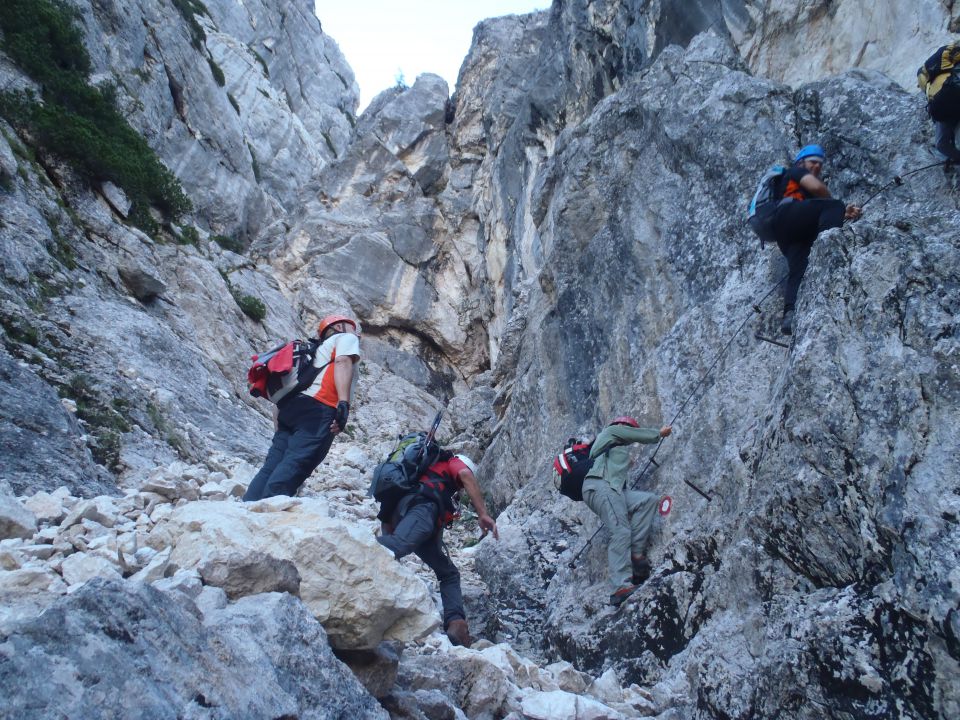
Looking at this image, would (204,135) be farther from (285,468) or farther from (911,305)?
(911,305)

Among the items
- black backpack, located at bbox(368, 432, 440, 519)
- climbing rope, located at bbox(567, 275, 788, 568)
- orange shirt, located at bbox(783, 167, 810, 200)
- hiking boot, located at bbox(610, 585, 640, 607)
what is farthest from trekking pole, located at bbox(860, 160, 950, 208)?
black backpack, located at bbox(368, 432, 440, 519)

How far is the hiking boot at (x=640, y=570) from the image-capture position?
6.81 meters

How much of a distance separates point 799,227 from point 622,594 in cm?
384

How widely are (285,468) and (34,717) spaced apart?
360cm

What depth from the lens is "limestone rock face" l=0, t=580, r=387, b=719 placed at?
2.27m

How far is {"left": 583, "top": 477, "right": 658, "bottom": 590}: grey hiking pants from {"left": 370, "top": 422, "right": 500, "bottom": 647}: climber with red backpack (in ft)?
4.39

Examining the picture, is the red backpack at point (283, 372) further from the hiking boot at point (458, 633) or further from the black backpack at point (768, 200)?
the black backpack at point (768, 200)

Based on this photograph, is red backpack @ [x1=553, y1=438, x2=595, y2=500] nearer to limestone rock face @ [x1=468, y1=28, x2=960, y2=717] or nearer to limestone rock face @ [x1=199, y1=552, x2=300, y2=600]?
limestone rock face @ [x1=468, y1=28, x2=960, y2=717]

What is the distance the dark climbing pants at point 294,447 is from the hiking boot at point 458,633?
168cm

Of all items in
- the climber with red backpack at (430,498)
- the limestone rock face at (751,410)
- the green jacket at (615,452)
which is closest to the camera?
the limestone rock face at (751,410)

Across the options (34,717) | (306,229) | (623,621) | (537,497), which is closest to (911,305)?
(623,621)

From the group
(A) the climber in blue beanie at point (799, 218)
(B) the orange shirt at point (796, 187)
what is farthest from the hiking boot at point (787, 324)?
(B) the orange shirt at point (796, 187)

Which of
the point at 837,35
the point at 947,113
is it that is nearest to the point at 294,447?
the point at 947,113

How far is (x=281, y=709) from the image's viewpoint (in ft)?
9.51
